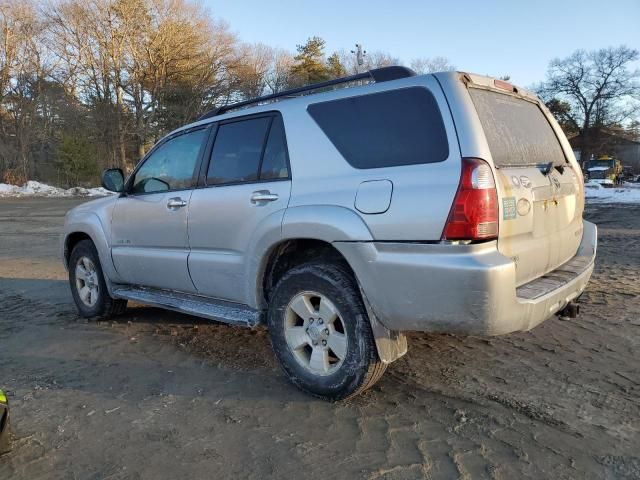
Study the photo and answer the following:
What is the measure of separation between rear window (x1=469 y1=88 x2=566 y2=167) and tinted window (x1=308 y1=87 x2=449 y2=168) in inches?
12.0

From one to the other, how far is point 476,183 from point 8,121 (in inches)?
1582

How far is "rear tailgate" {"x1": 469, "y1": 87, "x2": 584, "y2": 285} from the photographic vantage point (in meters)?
2.92

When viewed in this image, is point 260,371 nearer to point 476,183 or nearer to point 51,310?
point 476,183

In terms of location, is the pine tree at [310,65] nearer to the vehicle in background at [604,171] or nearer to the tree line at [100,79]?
the tree line at [100,79]

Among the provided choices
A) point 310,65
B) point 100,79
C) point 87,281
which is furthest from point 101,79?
point 87,281

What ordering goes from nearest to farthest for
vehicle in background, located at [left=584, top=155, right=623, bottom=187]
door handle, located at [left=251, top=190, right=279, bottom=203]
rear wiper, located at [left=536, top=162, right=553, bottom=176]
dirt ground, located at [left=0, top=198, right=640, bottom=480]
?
1. dirt ground, located at [left=0, top=198, right=640, bottom=480]
2. rear wiper, located at [left=536, top=162, right=553, bottom=176]
3. door handle, located at [left=251, top=190, right=279, bottom=203]
4. vehicle in background, located at [left=584, top=155, right=623, bottom=187]

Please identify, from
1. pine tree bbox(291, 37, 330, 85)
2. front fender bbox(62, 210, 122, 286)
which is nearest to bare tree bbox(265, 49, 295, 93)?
pine tree bbox(291, 37, 330, 85)

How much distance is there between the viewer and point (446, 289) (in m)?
2.74

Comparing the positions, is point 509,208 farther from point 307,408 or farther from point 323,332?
point 307,408

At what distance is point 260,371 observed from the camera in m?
3.82

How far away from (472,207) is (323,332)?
46.9 inches

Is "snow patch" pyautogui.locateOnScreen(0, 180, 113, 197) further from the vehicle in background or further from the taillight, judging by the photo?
the vehicle in background

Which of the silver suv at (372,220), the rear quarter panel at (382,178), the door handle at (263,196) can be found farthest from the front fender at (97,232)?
the rear quarter panel at (382,178)

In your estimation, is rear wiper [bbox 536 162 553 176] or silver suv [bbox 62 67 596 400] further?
rear wiper [bbox 536 162 553 176]
